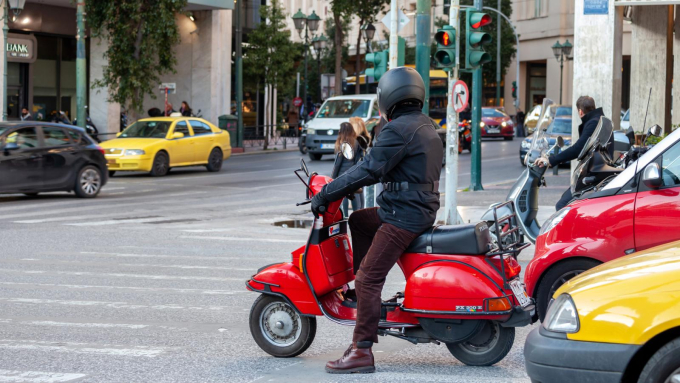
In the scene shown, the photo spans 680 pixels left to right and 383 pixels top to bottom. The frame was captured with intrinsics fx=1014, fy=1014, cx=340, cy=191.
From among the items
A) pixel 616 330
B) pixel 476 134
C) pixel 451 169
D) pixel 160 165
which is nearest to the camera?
pixel 616 330

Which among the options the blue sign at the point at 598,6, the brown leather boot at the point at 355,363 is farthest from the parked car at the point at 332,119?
the brown leather boot at the point at 355,363

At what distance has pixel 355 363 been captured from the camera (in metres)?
6.16

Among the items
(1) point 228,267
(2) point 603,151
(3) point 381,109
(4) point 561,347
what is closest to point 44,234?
(1) point 228,267

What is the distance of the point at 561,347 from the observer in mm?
4543

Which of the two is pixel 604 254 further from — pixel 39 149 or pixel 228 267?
pixel 39 149

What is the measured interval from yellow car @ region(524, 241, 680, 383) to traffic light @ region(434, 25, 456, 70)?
1143 cm

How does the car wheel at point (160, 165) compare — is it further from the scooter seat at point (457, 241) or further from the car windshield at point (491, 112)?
the car windshield at point (491, 112)

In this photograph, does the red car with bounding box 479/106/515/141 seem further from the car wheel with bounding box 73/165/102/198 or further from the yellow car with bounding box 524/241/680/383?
the yellow car with bounding box 524/241/680/383

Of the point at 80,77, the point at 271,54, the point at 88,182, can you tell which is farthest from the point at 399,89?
the point at 271,54

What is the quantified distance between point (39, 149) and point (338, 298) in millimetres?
14163

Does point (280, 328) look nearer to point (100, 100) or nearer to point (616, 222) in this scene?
point (616, 222)

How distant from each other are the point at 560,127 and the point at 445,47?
15156 mm

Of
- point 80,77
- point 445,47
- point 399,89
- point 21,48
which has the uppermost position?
point 21,48

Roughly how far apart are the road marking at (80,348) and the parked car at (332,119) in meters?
25.1
